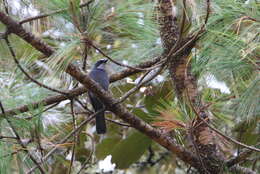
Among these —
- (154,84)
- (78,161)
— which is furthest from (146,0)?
(78,161)

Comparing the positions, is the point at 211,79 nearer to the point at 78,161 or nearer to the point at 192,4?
the point at 192,4

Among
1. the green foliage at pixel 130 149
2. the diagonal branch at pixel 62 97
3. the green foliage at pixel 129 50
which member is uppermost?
the green foliage at pixel 129 50

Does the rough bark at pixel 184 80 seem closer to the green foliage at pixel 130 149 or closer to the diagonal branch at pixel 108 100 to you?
the diagonal branch at pixel 108 100

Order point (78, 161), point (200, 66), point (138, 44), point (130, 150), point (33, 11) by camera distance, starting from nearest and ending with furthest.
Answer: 1. point (200, 66)
2. point (33, 11)
3. point (138, 44)
4. point (130, 150)
5. point (78, 161)

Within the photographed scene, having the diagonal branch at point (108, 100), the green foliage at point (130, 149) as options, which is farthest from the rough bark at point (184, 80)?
the green foliage at point (130, 149)

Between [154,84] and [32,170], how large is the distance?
1469 mm

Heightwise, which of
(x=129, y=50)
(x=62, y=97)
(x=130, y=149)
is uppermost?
(x=129, y=50)

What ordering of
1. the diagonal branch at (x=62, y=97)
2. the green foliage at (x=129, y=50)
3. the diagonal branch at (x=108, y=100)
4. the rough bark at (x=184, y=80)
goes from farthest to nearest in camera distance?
1. the rough bark at (x=184, y=80)
2. the diagonal branch at (x=62, y=97)
3. the diagonal branch at (x=108, y=100)
4. the green foliage at (x=129, y=50)

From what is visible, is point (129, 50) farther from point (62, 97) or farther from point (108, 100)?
point (62, 97)

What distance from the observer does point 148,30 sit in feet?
6.64

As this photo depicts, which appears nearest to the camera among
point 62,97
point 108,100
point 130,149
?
point 108,100

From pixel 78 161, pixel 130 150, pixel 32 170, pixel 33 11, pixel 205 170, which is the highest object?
pixel 33 11

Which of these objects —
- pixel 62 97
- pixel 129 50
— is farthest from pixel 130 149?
pixel 129 50

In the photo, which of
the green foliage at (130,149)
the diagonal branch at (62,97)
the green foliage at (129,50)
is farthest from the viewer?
the green foliage at (130,149)
